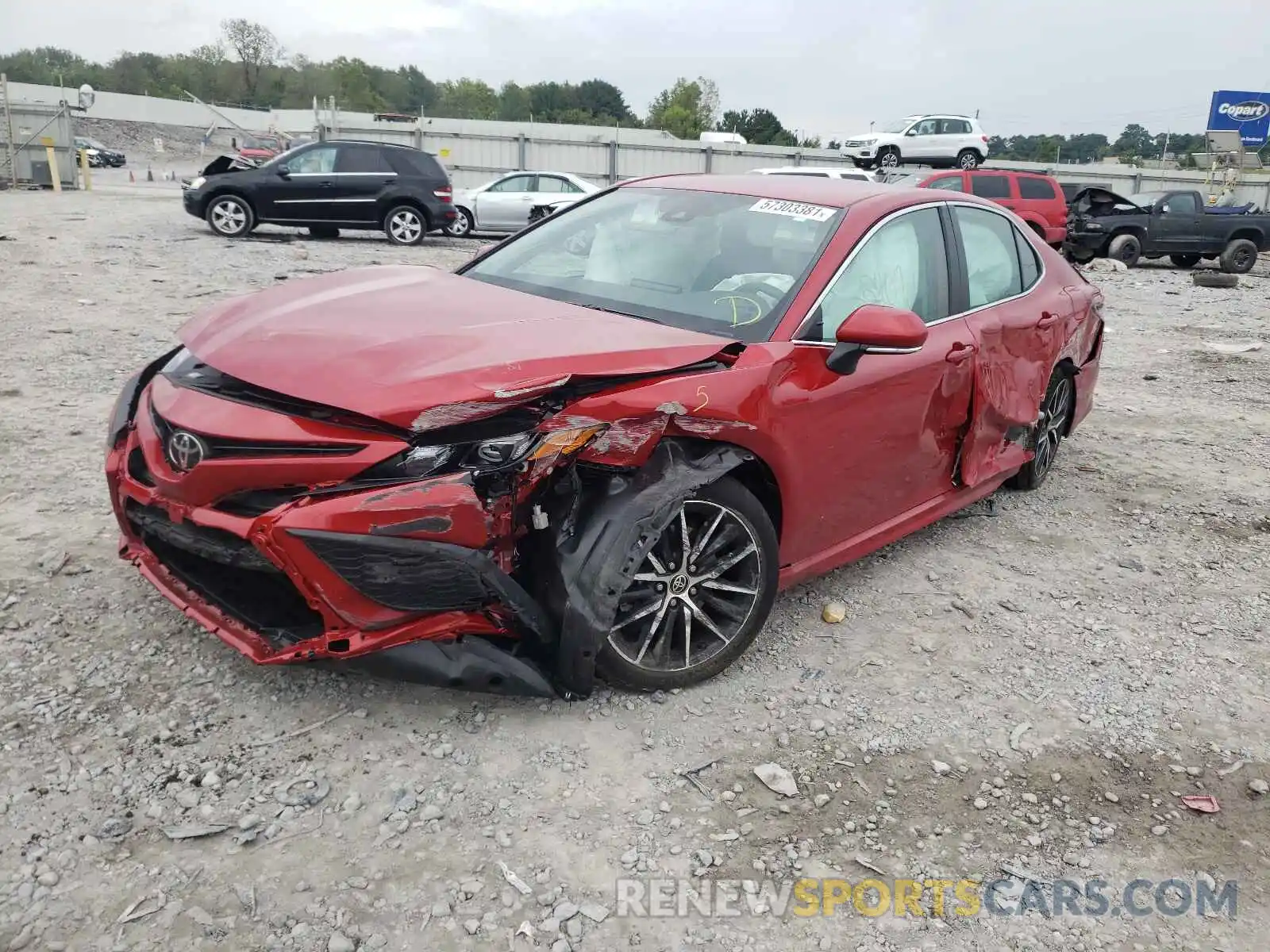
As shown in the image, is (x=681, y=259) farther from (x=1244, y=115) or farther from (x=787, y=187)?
(x=1244, y=115)

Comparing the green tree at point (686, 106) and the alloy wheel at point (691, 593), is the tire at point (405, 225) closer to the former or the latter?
the alloy wheel at point (691, 593)

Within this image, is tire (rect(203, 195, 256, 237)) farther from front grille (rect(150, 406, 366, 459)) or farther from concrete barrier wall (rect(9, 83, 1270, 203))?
concrete barrier wall (rect(9, 83, 1270, 203))

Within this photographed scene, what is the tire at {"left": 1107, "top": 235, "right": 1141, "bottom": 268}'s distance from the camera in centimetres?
1808

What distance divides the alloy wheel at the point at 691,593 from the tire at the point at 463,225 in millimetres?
14093

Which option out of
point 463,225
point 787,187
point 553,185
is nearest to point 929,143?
point 553,185

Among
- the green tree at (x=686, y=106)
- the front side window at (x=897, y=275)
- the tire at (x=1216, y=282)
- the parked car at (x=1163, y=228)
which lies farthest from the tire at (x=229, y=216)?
the green tree at (x=686, y=106)

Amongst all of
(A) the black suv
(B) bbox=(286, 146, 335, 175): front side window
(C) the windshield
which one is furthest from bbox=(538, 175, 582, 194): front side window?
(C) the windshield

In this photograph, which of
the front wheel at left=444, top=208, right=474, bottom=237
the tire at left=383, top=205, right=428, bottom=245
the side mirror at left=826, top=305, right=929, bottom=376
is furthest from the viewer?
the front wheel at left=444, top=208, right=474, bottom=237

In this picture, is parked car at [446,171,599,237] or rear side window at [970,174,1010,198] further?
parked car at [446,171,599,237]

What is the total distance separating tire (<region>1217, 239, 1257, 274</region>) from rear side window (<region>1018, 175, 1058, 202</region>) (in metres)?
3.82

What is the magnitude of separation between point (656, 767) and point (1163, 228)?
19159 millimetres

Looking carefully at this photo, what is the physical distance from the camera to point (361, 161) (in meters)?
14.6

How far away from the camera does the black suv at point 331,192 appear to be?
45.6 feet

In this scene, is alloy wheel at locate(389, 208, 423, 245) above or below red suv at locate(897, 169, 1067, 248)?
below
